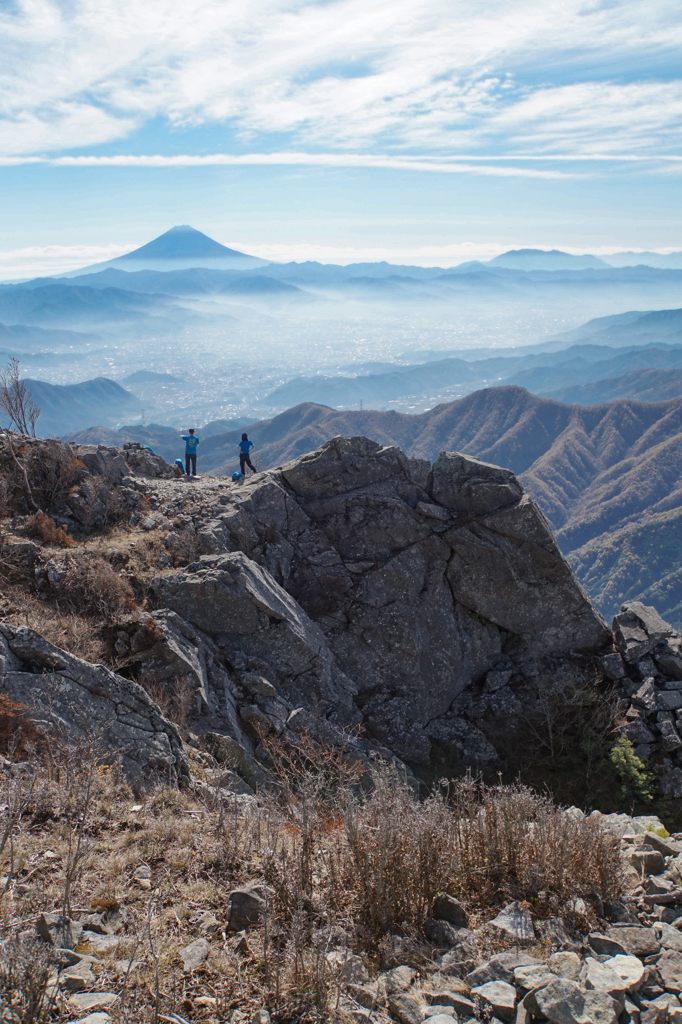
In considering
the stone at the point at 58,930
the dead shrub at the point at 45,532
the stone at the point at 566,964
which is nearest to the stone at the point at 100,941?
the stone at the point at 58,930

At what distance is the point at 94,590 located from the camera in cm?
1266

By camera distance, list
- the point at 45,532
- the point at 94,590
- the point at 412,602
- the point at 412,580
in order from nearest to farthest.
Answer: the point at 94,590, the point at 45,532, the point at 412,602, the point at 412,580

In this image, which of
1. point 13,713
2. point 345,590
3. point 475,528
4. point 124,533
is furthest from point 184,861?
point 475,528

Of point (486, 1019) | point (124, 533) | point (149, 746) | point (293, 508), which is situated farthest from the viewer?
point (293, 508)

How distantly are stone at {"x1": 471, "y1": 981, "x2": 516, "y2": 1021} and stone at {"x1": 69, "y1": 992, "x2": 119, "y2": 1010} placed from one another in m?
2.59

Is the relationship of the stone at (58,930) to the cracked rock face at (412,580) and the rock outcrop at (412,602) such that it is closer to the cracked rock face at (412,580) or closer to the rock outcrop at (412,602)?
the rock outcrop at (412,602)

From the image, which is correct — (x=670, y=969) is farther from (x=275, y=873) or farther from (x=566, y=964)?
(x=275, y=873)

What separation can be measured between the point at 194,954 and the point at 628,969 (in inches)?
135

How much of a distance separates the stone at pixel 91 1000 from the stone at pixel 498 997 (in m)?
2.59

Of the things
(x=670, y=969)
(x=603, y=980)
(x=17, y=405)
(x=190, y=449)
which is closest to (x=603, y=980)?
(x=603, y=980)

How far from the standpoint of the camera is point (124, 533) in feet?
51.9

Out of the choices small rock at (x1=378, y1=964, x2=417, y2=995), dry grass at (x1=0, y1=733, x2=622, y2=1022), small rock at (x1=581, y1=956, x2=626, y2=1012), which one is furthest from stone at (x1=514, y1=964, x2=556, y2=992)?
small rock at (x1=378, y1=964, x2=417, y2=995)

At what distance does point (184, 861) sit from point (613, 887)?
4255 millimetres

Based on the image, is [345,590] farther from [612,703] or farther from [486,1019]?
[486,1019]
